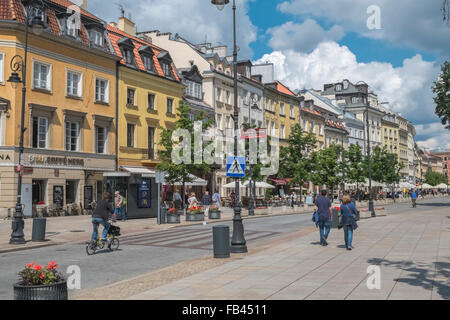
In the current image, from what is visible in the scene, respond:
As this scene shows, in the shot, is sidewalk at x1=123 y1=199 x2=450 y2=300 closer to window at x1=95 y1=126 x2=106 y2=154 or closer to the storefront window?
the storefront window

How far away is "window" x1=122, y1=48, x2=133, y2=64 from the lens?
3800cm

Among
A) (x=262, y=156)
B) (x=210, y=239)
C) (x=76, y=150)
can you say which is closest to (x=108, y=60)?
(x=76, y=150)

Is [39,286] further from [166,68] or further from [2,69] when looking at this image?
[166,68]

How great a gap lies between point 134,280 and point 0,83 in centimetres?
2299

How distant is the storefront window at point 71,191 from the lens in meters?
32.5

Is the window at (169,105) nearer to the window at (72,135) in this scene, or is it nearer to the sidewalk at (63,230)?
the window at (72,135)

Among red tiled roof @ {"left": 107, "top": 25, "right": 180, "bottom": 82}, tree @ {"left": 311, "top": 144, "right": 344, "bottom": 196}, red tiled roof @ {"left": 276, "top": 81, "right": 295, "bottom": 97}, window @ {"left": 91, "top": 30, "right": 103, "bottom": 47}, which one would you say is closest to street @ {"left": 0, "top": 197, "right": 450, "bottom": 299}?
window @ {"left": 91, "top": 30, "right": 103, "bottom": 47}

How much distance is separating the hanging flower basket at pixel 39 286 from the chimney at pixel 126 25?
130ft

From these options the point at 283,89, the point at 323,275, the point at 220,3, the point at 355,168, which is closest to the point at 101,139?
the point at 220,3

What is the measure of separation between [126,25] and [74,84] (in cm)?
1337

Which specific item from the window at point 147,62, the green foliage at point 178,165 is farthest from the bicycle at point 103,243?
the window at point 147,62

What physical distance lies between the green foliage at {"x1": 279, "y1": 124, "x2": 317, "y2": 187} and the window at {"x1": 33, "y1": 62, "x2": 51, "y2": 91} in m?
25.5

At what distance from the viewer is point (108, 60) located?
35875 millimetres
